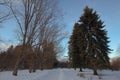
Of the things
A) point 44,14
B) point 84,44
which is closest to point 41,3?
point 44,14

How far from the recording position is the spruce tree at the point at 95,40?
2980 centimetres

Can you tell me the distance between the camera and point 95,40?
103ft

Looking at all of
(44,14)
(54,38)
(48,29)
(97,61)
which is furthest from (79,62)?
(44,14)

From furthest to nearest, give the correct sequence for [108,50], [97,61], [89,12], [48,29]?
[48,29], [89,12], [108,50], [97,61]

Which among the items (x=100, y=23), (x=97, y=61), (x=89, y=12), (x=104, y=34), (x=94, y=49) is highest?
(x=89, y=12)

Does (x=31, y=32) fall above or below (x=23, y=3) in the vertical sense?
below

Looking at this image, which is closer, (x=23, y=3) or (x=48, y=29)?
(x=23, y=3)

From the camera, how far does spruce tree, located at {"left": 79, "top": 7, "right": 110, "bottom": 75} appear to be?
29.8 metres

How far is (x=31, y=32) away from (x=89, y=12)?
539 inches

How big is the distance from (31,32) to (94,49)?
11.4 metres

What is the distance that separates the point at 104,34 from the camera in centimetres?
3197

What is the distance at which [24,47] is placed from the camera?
76.6 feet

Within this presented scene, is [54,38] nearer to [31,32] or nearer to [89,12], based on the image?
[89,12]

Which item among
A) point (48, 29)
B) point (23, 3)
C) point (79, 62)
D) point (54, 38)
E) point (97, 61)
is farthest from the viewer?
point (79, 62)
